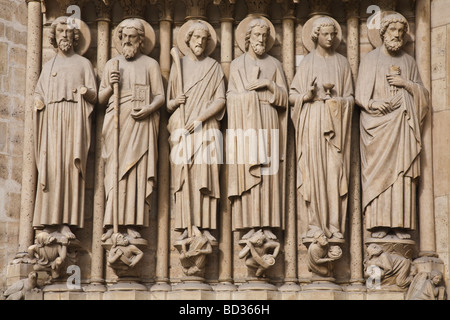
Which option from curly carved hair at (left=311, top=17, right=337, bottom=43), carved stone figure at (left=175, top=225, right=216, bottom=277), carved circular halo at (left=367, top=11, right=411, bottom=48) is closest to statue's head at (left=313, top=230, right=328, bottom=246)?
carved stone figure at (left=175, top=225, right=216, bottom=277)

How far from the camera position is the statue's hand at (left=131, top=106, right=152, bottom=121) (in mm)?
13756

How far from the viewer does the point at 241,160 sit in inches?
540

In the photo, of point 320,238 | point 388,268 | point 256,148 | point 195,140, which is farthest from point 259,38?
point 388,268

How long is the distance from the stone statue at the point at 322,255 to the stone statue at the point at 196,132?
1151 millimetres

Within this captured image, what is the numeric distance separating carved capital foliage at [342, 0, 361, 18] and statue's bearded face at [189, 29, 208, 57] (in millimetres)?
1679

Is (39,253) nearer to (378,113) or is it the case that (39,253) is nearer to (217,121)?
(217,121)

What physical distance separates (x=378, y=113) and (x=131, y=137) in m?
2.80

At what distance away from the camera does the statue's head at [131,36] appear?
13938 millimetres

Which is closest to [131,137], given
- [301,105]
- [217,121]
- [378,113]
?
[217,121]

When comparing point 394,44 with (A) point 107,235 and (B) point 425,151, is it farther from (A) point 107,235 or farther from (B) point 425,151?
(A) point 107,235

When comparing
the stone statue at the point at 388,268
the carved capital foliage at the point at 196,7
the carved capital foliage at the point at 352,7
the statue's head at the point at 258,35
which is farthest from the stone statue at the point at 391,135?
the carved capital foliage at the point at 196,7

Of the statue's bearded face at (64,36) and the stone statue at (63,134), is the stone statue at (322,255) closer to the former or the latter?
the stone statue at (63,134)

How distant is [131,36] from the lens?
13.9m

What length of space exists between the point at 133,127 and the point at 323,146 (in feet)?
7.08
